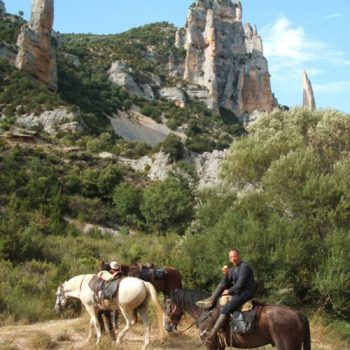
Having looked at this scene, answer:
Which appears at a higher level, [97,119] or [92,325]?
[97,119]

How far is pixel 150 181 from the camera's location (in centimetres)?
3388

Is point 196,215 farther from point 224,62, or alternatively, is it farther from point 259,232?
point 224,62

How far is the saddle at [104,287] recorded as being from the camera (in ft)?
26.1

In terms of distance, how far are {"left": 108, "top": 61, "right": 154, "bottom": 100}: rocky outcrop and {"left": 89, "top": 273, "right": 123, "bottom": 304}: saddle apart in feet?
216

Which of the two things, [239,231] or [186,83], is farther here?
[186,83]

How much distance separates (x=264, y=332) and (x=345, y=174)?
880cm

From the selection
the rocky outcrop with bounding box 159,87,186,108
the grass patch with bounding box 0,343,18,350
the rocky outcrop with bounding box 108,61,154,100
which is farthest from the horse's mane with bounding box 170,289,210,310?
the rocky outcrop with bounding box 159,87,186,108

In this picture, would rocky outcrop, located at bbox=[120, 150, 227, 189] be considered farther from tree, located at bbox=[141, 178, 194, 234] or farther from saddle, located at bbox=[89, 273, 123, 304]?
saddle, located at bbox=[89, 273, 123, 304]

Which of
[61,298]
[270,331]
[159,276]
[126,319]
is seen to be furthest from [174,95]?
[270,331]

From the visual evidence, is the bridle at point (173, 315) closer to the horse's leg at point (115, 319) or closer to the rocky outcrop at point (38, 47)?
the horse's leg at point (115, 319)

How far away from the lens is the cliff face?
9419cm

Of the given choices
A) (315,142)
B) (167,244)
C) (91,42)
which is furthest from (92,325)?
(91,42)

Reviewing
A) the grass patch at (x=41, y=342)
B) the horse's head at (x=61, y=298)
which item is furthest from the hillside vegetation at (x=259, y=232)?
the grass patch at (x=41, y=342)

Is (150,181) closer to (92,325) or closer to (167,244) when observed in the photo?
(167,244)
